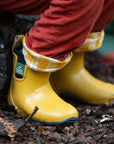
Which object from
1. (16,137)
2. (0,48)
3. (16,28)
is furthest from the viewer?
(16,28)

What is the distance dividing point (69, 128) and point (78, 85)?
406 millimetres

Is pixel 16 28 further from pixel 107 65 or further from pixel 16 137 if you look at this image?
pixel 107 65

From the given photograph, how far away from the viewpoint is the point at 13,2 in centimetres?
141

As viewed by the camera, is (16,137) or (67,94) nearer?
(16,137)

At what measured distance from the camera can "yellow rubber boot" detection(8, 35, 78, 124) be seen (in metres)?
1.37

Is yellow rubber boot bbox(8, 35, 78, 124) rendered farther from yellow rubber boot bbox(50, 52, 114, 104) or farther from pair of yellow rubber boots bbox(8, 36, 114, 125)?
yellow rubber boot bbox(50, 52, 114, 104)

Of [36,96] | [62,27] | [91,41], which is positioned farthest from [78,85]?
[62,27]

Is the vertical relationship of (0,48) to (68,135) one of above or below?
above

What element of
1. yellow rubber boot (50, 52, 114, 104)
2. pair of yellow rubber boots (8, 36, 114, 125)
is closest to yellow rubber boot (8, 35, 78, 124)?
pair of yellow rubber boots (8, 36, 114, 125)

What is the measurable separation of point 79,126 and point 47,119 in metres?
0.14

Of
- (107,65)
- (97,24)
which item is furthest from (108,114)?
(107,65)

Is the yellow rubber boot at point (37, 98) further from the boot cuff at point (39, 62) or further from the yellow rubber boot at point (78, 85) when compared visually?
the yellow rubber boot at point (78, 85)

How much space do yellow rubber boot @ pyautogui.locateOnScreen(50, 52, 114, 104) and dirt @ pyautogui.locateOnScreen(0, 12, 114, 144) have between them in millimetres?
49

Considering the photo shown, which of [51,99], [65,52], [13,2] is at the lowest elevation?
[51,99]
